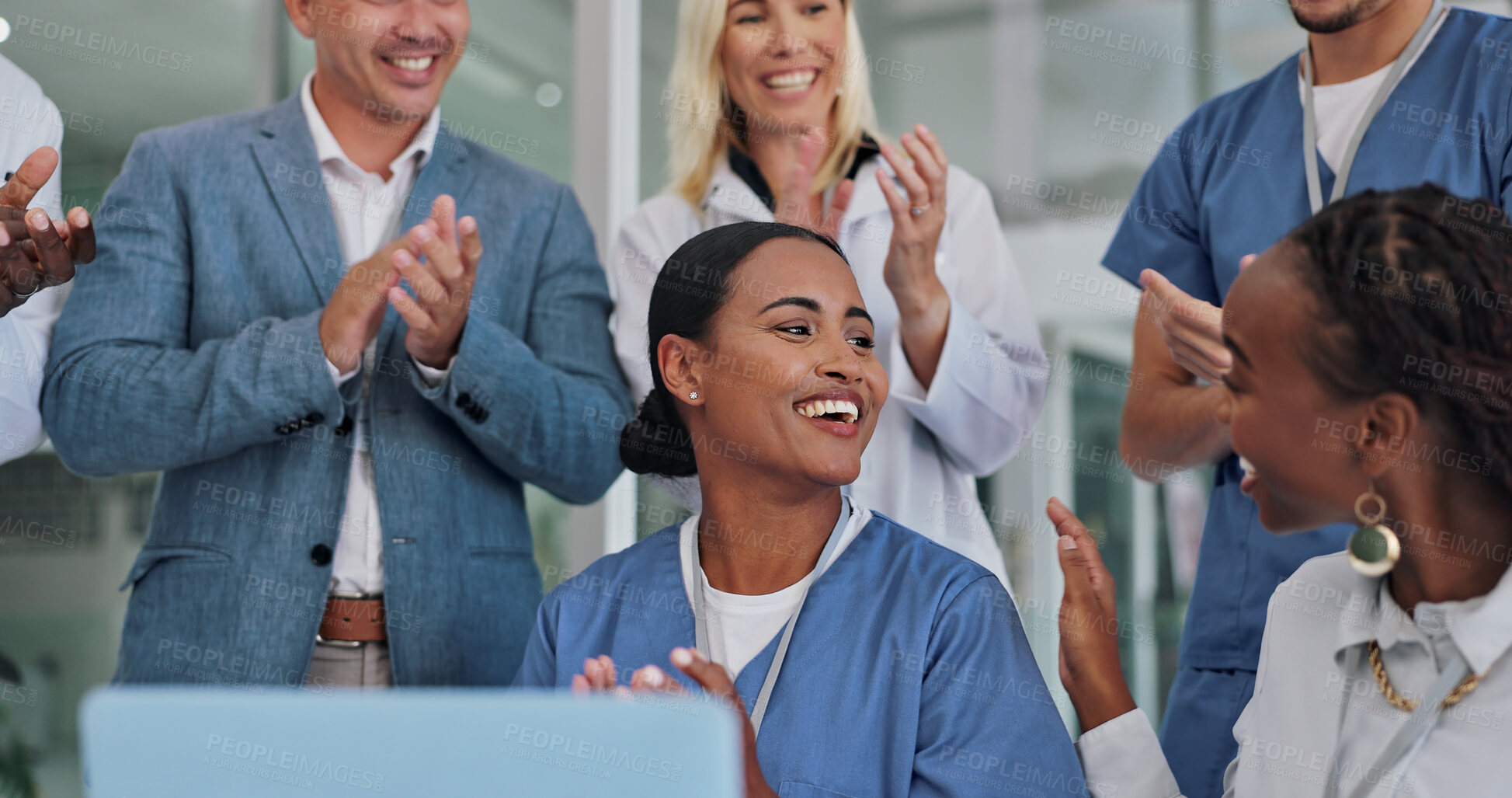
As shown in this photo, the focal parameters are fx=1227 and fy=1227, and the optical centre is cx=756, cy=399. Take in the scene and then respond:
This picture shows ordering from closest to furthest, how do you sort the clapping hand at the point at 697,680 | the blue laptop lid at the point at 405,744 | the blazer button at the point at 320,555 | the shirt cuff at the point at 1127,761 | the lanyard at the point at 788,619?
the blue laptop lid at the point at 405,744
the clapping hand at the point at 697,680
the shirt cuff at the point at 1127,761
the lanyard at the point at 788,619
the blazer button at the point at 320,555

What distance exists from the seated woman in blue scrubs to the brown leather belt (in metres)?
0.36

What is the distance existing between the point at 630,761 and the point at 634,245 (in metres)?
1.77

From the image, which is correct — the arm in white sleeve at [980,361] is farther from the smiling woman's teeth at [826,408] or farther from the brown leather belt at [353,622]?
the brown leather belt at [353,622]

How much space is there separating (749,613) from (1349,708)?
786 millimetres

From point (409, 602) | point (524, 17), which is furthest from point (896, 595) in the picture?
point (524, 17)

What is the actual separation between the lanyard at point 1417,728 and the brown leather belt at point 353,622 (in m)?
1.50

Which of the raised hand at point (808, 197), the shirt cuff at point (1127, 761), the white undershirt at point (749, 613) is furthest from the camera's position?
the raised hand at point (808, 197)

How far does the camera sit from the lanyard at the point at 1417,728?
1.23 meters

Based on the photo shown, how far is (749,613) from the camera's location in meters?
1.76

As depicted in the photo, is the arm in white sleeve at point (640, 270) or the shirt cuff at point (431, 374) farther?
the arm in white sleeve at point (640, 270)

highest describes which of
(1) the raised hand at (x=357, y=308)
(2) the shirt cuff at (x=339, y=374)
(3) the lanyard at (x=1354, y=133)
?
(3) the lanyard at (x=1354, y=133)

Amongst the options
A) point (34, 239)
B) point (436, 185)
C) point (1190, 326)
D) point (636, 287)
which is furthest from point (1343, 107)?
point (34, 239)

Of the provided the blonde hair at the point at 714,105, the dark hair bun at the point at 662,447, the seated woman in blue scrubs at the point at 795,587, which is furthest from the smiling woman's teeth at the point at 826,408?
the blonde hair at the point at 714,105

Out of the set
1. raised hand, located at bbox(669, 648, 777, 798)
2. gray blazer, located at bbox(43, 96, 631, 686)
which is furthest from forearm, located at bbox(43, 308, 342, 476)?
raised hand, located at bbox(669, 648, 777, 798)
